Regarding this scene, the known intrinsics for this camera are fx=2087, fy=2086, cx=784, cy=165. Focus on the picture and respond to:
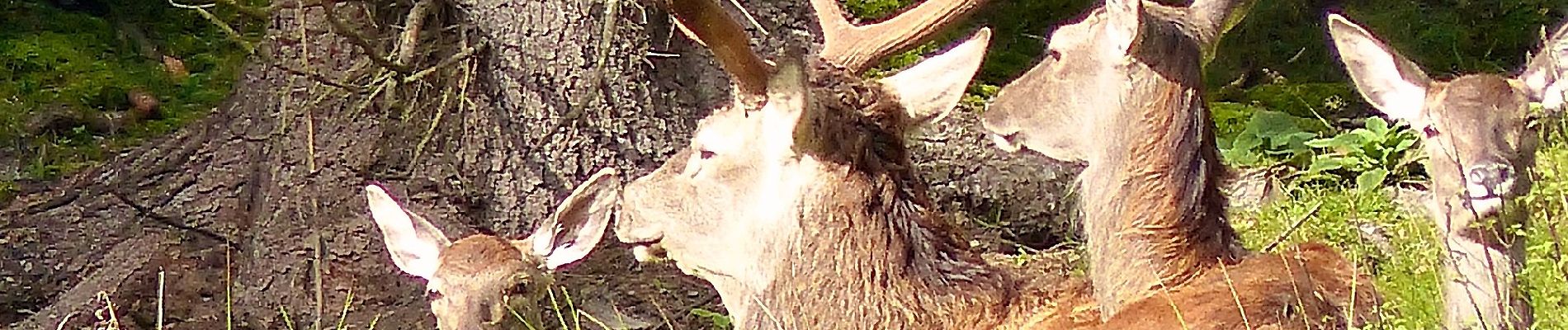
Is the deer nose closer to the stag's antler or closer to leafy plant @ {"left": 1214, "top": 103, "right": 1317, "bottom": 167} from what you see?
the stag's antler

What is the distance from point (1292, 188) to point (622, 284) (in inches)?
84.7

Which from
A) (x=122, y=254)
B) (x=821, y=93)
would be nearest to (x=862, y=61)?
(x=821, y=93)

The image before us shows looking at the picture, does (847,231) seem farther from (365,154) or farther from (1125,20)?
(365,154)

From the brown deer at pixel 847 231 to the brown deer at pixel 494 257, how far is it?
0.21 meters

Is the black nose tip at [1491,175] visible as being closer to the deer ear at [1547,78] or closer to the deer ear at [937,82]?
the deer ear at [1547,78]

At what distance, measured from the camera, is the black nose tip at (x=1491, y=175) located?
Result: 3.36 meters

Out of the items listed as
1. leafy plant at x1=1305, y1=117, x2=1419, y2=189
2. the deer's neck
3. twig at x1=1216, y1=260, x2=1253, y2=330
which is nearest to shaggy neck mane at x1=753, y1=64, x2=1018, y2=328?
the deer's neck

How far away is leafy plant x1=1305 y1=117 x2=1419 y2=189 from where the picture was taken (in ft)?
22.2

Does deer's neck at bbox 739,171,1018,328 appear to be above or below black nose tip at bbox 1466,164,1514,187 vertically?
below

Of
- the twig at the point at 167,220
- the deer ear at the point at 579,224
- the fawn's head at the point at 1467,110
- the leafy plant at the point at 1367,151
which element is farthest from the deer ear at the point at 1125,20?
the twig at the point at 167,220

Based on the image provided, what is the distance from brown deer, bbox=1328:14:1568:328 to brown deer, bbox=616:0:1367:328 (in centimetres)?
37

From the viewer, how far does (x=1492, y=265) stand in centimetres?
330

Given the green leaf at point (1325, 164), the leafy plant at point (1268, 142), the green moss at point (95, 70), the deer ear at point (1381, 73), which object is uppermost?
the deer ear at point (1381, 73)

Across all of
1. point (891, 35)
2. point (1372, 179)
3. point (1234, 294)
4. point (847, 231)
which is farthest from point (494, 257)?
point (1372, 179)
